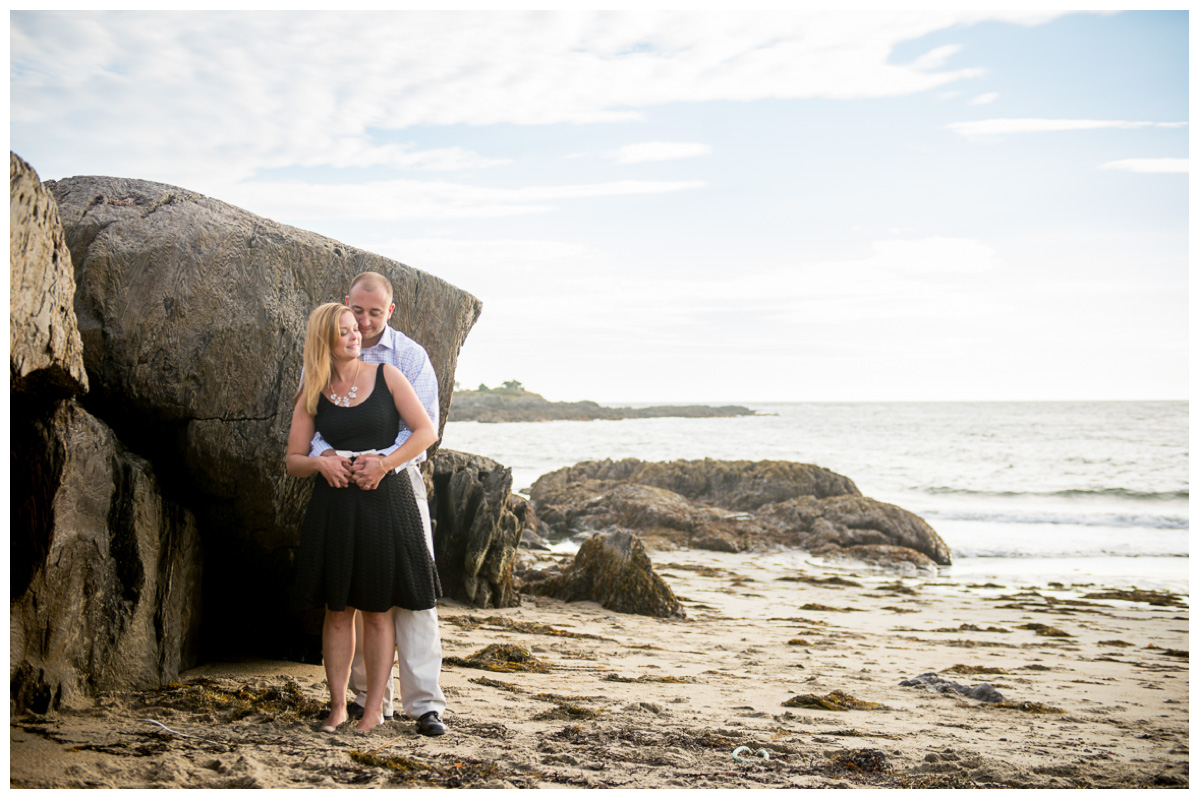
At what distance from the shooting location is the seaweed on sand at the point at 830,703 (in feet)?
14.6

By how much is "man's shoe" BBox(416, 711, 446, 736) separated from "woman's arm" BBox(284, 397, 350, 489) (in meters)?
1.09

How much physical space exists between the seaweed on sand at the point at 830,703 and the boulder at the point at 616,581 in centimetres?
291

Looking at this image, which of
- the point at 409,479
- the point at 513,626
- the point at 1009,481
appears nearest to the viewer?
the point at 409,479

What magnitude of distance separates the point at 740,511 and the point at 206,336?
11.7 metres

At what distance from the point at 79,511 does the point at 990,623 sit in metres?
7.72

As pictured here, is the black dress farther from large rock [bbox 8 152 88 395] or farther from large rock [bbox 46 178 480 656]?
large rock [bbox 8 152 88 395]

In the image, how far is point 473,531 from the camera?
23.1 ft

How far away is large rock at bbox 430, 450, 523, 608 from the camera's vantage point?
7.03 metres

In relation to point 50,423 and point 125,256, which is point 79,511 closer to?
point 50,423

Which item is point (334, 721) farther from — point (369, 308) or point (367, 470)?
point (369, 308)

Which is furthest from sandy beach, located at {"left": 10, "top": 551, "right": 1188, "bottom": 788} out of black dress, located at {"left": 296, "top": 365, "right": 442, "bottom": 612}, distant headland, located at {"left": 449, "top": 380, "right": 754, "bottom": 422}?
distant headland, located at {"left": 449, "top": 380, "right": 754, "bottom": 422}

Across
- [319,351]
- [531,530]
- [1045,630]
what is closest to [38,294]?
[319,351]

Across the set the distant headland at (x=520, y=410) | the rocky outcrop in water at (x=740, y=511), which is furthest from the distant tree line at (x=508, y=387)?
the rocky outcrop in water at (x=740, y=511)

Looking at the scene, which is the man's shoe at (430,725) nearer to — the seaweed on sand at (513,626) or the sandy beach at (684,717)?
the sandy beach at (684,717)
